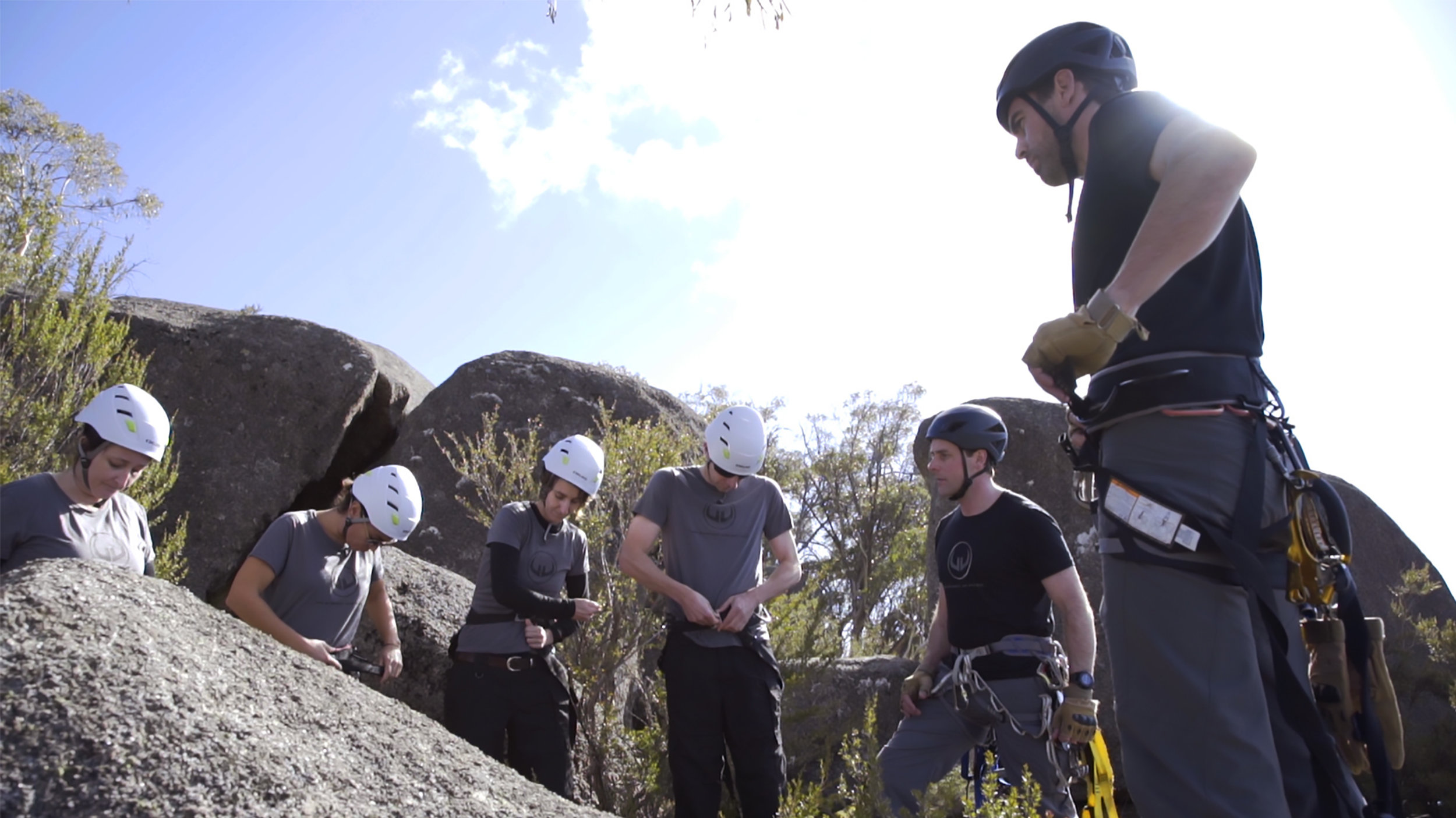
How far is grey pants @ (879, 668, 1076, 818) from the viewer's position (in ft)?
13.3

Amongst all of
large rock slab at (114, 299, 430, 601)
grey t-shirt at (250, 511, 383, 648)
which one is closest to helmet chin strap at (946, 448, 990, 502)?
grey t-shirt at (250, 511, 383, 648)

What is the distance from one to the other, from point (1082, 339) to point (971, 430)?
8.50 ft

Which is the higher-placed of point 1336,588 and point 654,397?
point 654,397

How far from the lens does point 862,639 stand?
15.7 meters

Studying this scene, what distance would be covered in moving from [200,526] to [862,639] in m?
9.51

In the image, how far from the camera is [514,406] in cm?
1009

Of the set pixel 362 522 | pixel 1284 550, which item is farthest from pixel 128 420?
pixel 1284 550

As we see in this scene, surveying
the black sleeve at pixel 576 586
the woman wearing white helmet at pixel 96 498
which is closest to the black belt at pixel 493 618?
the black sleeve at pixel 576 586

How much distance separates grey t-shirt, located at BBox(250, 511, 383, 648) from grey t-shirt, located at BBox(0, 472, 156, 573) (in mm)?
539

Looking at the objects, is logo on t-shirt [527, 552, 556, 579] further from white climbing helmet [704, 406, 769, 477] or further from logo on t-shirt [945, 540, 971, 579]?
logo on t-shirt [945, 540, 971, 579]

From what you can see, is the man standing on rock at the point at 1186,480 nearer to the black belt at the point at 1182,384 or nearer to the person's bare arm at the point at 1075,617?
the black belt at the point at 1182,384

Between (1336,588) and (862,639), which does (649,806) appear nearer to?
(1336,588)

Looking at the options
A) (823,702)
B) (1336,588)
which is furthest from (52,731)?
(823,702)

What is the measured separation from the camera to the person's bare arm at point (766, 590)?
4.90 metres
